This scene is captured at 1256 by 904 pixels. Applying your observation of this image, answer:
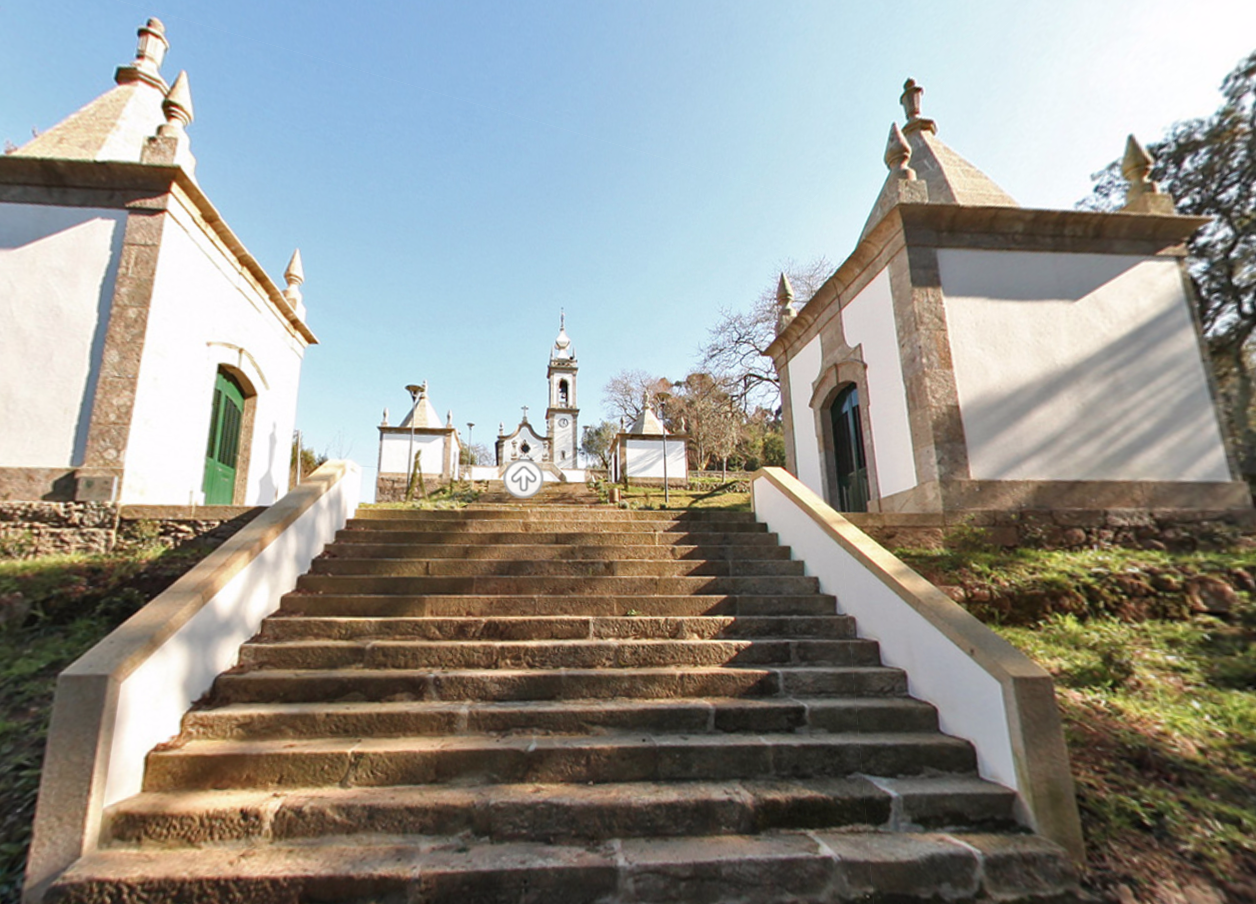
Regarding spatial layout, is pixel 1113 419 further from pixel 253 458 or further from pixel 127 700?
pixel 253 458

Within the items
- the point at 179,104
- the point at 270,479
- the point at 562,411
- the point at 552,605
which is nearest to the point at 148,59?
the point at 179,104

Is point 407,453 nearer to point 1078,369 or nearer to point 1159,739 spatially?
point 1078,369

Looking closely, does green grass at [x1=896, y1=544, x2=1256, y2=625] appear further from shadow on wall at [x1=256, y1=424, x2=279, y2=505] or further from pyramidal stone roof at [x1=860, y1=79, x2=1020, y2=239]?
shadow on wall at [x1=256, y1=424, x2=279, y2=505]

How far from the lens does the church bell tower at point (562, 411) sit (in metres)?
41.7

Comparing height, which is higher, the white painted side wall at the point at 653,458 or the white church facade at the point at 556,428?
the white church facade at the point at 556,428

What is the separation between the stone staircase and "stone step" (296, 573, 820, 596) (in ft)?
0.13

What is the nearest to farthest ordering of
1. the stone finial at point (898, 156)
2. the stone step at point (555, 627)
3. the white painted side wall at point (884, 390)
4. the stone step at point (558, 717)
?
the stone step at point (558, 717) < the stone step at point (555, 627) < the white painted side wall at point (884, 390) < the stone finial at point (898, 156)

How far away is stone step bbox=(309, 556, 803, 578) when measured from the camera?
194 inches

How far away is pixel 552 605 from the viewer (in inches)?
176

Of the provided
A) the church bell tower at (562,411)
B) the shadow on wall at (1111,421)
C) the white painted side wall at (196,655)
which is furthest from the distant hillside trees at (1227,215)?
the church bell tower at (562,411)

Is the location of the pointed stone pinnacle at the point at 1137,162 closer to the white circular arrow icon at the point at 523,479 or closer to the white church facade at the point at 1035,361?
the white church facade at the point at 1035,361

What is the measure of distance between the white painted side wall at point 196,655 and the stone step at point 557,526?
95 centimetres

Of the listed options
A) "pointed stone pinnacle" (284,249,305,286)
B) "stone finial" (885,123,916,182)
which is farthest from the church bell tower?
"stone finial" (885,123,916,182)

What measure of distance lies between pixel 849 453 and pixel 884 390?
1.56m
